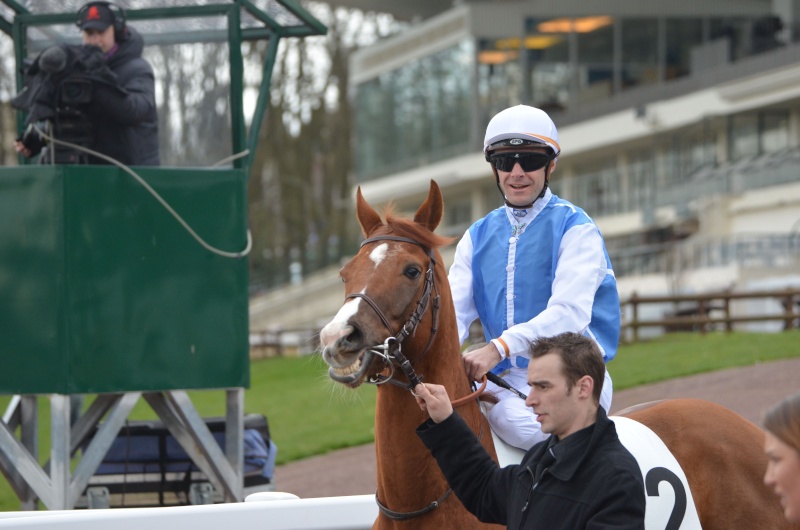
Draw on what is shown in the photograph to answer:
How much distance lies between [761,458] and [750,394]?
9.28 m

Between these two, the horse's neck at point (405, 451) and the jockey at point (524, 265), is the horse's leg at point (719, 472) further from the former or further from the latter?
the horse's neck at point (405, 451)

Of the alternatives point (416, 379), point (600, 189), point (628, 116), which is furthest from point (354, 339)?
point (600, 189)

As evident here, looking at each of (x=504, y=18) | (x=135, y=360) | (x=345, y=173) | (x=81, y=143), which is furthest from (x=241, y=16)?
(x=345, y=173)

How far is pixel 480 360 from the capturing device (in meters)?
4.33

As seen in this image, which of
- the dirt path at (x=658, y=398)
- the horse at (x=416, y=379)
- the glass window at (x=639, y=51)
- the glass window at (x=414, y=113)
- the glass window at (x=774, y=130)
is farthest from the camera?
the glass window at (x=414, y=113)

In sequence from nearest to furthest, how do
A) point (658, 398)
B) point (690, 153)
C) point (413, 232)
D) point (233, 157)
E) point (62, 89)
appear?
point (413, 232) → point (62, 89) → point (233, 157) → point (658, 398) → point (690, 153)

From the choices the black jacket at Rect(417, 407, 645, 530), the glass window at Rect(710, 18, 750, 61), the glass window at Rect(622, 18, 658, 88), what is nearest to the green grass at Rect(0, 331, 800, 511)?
the black jacket at Rect(417, 407, 645, 530)

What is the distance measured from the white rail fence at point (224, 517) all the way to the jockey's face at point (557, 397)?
1.82 metres

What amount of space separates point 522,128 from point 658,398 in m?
9.81

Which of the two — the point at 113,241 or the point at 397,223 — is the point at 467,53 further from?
the point at 397,223

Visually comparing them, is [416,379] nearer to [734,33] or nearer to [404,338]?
[404,338]

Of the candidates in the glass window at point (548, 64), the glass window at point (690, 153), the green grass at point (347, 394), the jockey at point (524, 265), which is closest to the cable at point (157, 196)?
the jockey at point (524, 265)

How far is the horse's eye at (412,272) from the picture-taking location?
406 cm

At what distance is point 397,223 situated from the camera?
4.21 m
